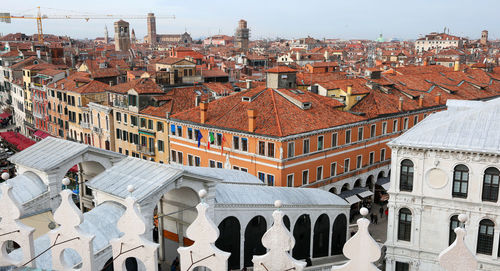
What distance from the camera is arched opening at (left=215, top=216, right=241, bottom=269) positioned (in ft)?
63.6

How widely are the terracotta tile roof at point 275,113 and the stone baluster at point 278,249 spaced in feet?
80.9

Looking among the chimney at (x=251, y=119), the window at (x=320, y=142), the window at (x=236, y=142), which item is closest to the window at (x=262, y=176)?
the window at (x=236, y=142)

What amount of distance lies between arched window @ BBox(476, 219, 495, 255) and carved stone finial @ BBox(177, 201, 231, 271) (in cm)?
1906

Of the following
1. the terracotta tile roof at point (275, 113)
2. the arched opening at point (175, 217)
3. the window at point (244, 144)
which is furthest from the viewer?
the window at point (244, 144)

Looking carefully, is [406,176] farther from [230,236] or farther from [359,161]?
[359,161]

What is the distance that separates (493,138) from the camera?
21.0m

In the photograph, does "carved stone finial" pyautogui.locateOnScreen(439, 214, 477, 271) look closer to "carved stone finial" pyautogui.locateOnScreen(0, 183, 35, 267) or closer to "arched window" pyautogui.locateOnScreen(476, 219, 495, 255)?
"carved stone finial" pyautogui.locateOnScreen(0, 183, 35, 267)

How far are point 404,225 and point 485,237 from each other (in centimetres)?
359

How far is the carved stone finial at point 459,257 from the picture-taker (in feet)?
15.7

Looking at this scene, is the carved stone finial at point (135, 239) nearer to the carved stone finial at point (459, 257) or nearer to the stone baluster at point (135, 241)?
the stone baluster at point (135, 241)

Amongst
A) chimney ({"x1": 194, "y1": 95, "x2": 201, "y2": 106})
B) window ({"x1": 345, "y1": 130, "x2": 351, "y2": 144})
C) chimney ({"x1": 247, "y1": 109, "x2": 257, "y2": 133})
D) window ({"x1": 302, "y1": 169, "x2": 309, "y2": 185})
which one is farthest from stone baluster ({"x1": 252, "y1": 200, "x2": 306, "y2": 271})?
chimney ({"x1": 194, "y1": 95, "x2": 201, "y2": 106})

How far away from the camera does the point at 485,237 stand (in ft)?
69.5

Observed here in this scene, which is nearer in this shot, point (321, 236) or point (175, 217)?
point (175, 217)

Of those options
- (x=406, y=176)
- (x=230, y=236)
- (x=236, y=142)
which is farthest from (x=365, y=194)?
(x=230, y=236)
